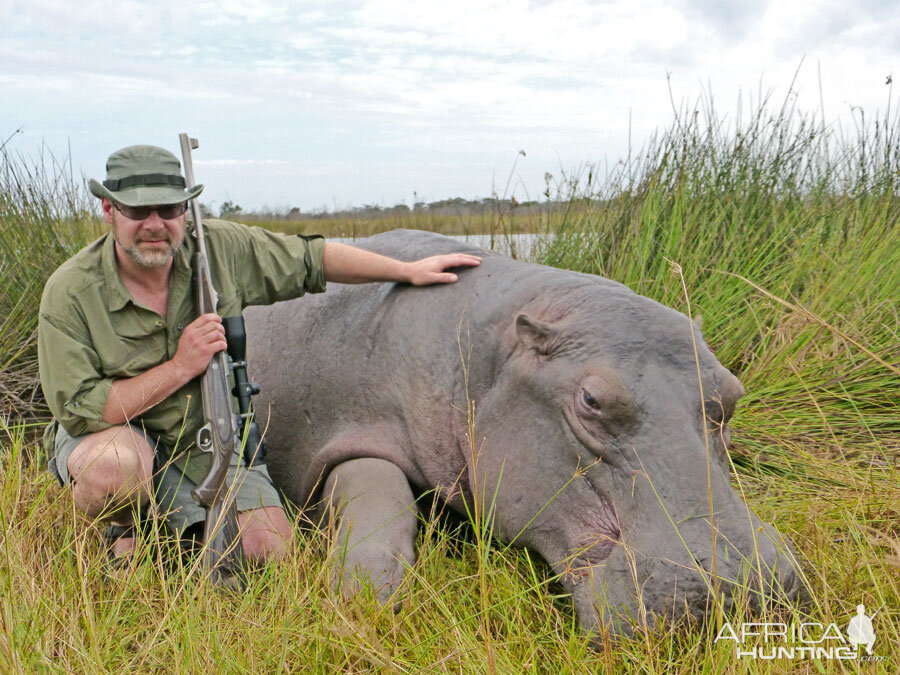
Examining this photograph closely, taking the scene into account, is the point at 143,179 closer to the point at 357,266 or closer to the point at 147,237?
the point at 147,237

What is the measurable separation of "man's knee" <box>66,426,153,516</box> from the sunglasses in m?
0.83

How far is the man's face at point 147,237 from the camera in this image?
11.1 feet

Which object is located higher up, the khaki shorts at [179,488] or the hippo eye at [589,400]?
the hippo eye at [589,400]

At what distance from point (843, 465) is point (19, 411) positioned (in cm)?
461

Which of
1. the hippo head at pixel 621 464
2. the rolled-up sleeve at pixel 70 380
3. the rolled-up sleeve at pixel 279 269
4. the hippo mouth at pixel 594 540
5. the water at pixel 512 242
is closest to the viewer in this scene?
the hippo head at pixel 621 464

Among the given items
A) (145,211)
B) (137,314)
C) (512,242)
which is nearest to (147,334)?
(137,314)

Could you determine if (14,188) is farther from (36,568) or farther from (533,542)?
(533,542)

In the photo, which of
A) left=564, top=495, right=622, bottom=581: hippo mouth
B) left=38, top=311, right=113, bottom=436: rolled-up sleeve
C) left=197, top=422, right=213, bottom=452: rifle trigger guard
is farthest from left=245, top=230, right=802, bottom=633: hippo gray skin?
left=38, top=311, right=113, bottom=436: rolled-up sleeve

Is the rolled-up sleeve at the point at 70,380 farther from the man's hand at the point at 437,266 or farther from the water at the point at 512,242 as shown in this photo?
the water at the point at 512,242

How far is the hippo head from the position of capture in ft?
7.62

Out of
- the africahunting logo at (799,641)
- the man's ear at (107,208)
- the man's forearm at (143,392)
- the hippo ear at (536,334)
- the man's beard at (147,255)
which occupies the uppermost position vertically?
the man's ear at (107,208)

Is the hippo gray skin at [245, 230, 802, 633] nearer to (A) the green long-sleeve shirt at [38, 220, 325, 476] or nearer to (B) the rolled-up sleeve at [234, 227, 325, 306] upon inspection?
(B) the rolled-up sleeve at [234, 227, 325, 306]

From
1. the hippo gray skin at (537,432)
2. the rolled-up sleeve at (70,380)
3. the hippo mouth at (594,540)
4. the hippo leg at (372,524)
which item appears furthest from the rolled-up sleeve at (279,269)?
the hippo mouth at (594,540)

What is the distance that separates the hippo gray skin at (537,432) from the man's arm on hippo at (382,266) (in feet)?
0.17
